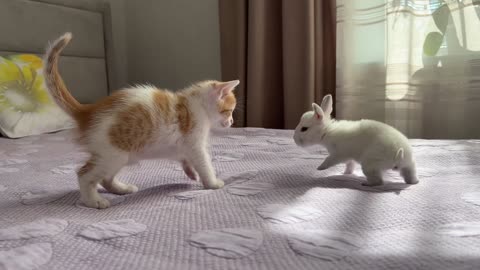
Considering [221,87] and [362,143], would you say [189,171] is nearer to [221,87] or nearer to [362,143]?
[221,87]

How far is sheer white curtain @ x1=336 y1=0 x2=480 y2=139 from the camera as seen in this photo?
1.75 meters

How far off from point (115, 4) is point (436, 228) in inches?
112

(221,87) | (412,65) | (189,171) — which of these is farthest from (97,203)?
(412,65)

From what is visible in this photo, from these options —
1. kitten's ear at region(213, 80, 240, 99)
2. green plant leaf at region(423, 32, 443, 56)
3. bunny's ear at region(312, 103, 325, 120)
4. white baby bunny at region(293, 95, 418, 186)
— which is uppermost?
green plant leaf at region(423, 32, 443, 56)

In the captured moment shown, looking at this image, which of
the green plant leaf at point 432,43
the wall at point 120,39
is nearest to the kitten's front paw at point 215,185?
the green plant leaf at point 432,43

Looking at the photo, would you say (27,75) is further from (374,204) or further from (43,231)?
(374,204)

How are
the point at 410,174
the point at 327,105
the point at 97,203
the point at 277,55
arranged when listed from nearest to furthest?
the point at 97,203 < the point at 410,174 < the point at 327,105 < the point at 277,55

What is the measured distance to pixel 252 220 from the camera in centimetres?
68

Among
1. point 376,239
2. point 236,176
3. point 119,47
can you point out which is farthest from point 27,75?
point 376,239

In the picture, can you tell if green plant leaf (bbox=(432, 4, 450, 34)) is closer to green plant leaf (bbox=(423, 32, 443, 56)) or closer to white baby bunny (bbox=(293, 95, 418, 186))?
green plant leaf (bbox=(423, 32, 443, 56))

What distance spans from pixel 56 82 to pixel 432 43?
1579 mm

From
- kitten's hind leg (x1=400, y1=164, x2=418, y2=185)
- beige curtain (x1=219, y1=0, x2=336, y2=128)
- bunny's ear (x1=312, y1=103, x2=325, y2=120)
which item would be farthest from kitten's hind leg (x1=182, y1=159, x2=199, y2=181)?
beige curtain (x1=219, y1=0, x2=336, y2=128)

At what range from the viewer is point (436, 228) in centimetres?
63

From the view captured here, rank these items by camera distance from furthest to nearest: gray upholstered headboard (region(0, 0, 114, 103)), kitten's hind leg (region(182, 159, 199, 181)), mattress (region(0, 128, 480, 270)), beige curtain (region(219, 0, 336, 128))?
1. gray upholstered headboard (region(0, 0, 114, 103))
2. beige curtain (region(219, 0, 336, 128))
3. kitten's hind leg (region(182, 159, 199, 181))
4. mattress (region(0, 128, 480, 270))
